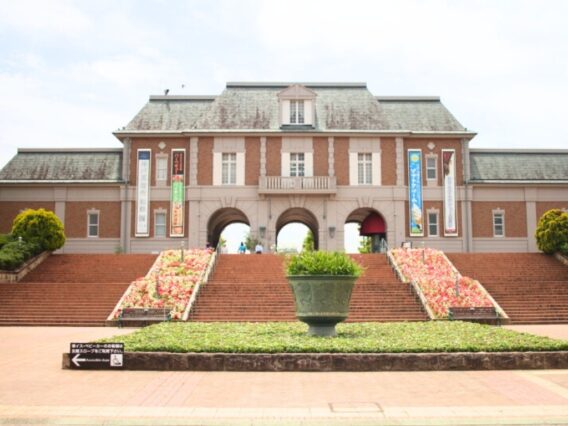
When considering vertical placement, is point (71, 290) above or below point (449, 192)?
below

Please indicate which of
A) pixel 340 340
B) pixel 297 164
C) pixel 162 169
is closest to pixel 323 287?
pixel 340 340

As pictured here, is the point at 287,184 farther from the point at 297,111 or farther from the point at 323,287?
the point at 323,287

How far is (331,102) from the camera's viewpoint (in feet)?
137

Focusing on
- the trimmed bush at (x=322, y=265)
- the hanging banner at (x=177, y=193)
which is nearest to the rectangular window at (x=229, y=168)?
the hanging banner at (x=177, y=193)

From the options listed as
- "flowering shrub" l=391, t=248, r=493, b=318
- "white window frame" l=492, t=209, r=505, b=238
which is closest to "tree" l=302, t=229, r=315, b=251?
"flowering shrub" l=391, t=248, r=493, b=318

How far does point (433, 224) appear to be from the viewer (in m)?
39.5

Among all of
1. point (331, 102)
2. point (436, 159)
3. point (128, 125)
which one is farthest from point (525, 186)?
point (128, 125)

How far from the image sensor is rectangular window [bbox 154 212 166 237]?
1548 inches

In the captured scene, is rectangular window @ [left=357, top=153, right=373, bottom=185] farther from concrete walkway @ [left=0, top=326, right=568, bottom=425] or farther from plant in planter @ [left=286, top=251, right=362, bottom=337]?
concrete walkway @ [left=0, top=326, right=568, bottom=425]

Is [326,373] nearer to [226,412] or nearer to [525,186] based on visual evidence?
[226,412]

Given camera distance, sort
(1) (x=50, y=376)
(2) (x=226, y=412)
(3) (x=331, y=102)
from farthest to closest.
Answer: (3) (x=331, y=102), (1) (x=50, y=376), (2) (x=226, y=412)

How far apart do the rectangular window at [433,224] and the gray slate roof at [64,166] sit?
1962 cm

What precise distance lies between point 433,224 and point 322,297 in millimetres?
26285

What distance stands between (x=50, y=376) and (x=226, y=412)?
4.31m
